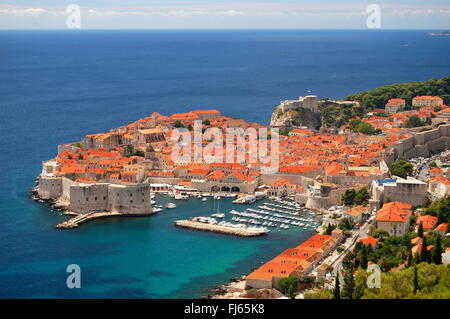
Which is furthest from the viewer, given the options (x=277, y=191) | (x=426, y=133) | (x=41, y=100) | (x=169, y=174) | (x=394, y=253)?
(x=41, y=100)

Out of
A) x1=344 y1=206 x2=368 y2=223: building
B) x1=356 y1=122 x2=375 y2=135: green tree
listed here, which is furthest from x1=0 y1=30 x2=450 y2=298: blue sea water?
x1=356 y1=122 x2=375 y2=135: green tree

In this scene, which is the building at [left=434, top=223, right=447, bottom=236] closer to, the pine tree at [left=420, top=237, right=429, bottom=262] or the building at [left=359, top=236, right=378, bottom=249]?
the building at [left=359, top=236, right=378, bottom=249]

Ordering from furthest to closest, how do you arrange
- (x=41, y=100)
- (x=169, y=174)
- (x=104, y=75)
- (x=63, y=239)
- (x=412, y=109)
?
(x=104, y=75) → (x=41, y=100) → (x=412, y=109) → (x=169, y=174) → (x=63, y=239)

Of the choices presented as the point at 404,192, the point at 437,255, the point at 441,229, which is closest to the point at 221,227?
the point at 404,192

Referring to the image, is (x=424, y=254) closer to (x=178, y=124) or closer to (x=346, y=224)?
(x=346, y=224)
